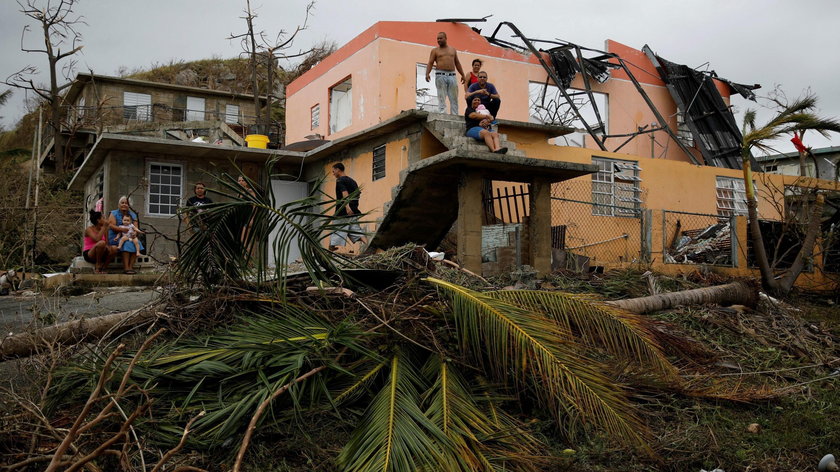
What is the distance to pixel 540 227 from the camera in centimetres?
1169

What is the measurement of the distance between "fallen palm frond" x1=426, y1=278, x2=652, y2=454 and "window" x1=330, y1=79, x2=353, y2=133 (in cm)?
1591

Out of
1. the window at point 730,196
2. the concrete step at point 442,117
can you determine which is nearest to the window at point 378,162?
the concrete step at point 442,117

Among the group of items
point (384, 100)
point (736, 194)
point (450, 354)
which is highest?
point (384, 100)

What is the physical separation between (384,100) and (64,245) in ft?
31.8

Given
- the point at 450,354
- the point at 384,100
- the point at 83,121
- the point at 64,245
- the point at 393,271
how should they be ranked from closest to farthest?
1. the point at 450,354
2. the point at 393,271
3. the point at 384,100
4. the point at 64,245
5. the point at 83,121

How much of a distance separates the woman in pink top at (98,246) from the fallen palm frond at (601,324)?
29.9 feet

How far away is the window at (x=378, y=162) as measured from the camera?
1452cm

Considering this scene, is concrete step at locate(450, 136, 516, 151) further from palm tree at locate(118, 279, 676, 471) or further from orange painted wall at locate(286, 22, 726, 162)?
orange painted wall at locate(286, 22, 726, 162)

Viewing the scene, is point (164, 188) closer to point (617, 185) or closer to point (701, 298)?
point (617, 185)

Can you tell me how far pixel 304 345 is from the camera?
4758 mm

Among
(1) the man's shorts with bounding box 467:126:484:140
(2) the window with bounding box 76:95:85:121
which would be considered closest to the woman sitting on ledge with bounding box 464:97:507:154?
(1) the man's shorts with bounding box 467:126:484:140

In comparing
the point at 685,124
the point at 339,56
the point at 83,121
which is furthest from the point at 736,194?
the point at 83,121

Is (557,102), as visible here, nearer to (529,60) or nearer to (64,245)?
(529,60)

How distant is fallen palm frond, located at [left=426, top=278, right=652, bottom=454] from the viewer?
4.45m
